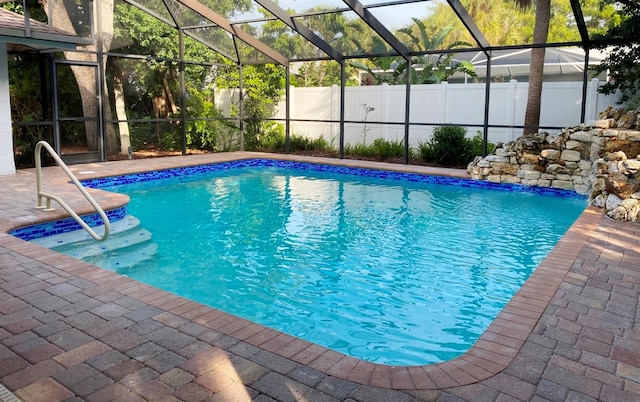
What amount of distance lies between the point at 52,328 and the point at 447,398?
239cm

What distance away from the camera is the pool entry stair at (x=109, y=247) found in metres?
5.82

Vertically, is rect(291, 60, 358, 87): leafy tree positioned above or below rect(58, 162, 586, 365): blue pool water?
above

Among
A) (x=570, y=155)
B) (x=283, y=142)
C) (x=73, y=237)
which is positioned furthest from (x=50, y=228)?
(x=283, y=142)

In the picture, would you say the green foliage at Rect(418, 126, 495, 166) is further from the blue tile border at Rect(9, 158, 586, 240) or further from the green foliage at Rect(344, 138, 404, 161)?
the blue tile border at Rect(9, 158, 586, 240)

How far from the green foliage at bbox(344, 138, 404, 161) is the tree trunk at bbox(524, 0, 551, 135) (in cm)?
313

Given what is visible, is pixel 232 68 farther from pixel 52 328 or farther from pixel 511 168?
pixel 52 328

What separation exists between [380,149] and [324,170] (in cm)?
169

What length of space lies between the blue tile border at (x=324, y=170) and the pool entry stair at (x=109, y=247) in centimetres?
356

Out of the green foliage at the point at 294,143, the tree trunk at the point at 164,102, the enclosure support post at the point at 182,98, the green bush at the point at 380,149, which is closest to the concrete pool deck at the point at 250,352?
the green bush at the point at 380,149

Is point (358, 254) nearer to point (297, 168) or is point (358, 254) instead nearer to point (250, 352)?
point (250, 352)

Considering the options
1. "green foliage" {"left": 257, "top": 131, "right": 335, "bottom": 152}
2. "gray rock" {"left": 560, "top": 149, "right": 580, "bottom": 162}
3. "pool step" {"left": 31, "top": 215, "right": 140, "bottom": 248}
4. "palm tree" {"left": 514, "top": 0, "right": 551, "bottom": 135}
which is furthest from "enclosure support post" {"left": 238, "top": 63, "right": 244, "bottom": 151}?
"gray rock" {"left": 560, "top": 149, "right": 580, "bottom": 162}

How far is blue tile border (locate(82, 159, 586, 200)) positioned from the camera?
10.1 m

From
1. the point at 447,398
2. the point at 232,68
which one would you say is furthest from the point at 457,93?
the point at 447,398

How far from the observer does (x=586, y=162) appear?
31.7ft
